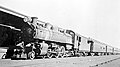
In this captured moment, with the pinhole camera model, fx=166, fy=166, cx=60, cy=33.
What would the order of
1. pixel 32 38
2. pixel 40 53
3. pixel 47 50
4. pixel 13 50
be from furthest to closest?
pixel 47 50
pixel 40 53
pixel 32 38
pixel 13 50

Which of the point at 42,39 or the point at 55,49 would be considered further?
the point at 55,49

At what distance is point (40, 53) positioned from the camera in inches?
476

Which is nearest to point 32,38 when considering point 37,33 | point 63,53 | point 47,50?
point 37,33

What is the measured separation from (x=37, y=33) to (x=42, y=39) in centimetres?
96

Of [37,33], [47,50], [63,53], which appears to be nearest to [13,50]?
[37,33]

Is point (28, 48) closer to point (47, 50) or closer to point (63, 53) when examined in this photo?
point (47, 50)

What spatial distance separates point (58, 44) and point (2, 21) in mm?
7058

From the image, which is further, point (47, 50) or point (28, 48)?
point (47, 50)

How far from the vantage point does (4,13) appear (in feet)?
30.6

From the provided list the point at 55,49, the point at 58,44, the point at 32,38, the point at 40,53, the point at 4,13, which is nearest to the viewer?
the point at 4,13

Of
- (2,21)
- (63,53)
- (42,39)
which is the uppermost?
(2,21)

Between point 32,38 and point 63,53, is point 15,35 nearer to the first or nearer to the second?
point 32,38

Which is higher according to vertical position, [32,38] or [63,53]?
[32,38]

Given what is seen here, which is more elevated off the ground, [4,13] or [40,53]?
[4,13]
